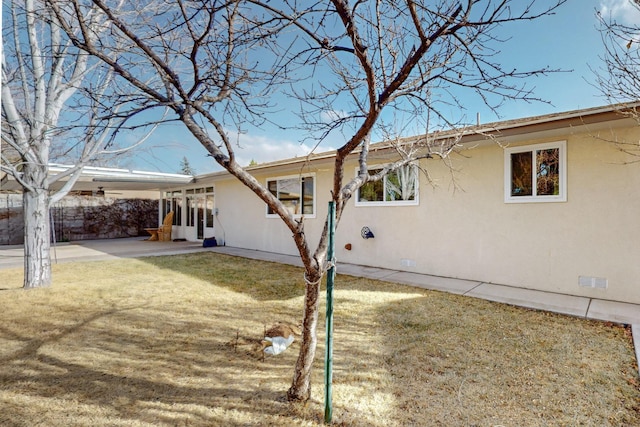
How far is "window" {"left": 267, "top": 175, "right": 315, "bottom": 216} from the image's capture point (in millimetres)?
10344

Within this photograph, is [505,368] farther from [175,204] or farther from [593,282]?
[175,204]

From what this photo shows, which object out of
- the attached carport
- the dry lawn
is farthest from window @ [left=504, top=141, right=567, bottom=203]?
the attached carport

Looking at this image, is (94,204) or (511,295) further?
(94,204)

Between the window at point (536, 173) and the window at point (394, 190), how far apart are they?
194 cm

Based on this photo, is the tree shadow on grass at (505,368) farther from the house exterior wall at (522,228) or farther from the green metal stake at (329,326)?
the house exterior wall at (522,228)

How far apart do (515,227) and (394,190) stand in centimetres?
281

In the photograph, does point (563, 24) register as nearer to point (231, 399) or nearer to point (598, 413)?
point (598, 413)

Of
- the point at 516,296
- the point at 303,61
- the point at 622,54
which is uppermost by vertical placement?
the point at 622,54

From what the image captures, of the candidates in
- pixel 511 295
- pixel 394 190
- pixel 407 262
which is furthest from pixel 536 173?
pixel 407 262

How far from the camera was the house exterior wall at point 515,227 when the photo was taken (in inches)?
210

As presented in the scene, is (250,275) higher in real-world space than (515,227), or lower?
lower

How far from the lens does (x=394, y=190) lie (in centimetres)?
827

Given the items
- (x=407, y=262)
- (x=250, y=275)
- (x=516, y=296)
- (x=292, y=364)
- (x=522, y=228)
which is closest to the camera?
(x=292, y=364)

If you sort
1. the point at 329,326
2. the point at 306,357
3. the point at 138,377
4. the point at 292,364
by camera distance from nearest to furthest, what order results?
the point at 329,326 → the point at 306,357 → the point at 138,377 → the point at 292,364
